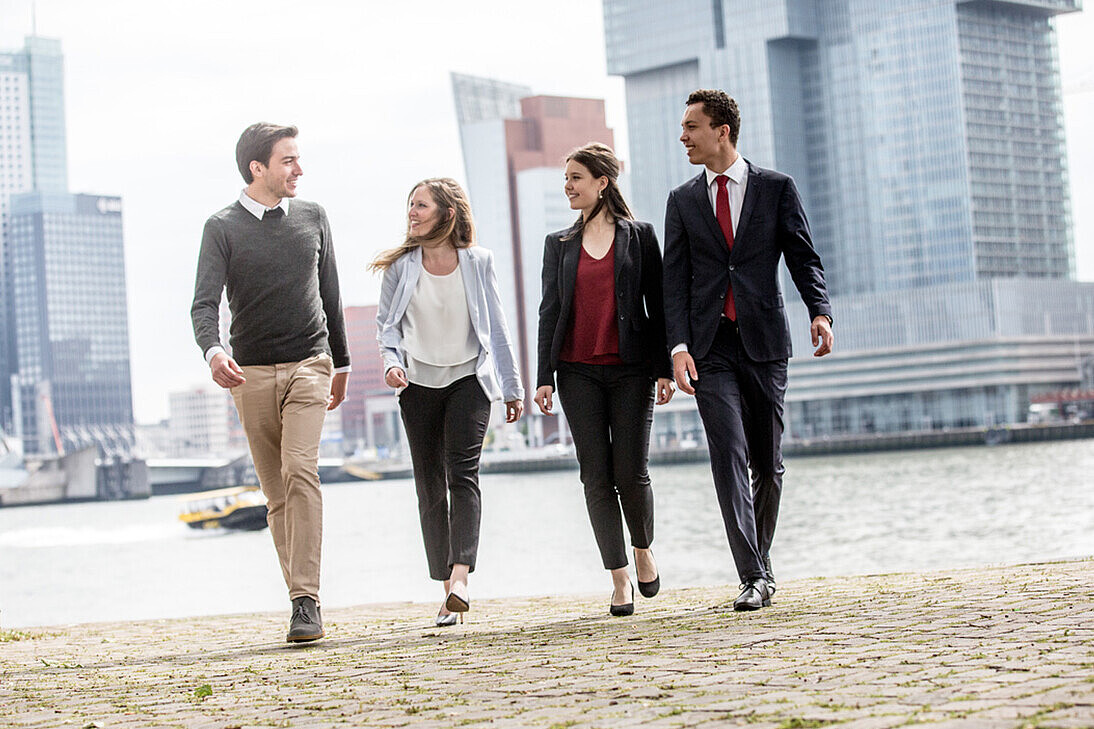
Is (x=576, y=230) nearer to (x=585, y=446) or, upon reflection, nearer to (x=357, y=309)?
(x=585, y=446)

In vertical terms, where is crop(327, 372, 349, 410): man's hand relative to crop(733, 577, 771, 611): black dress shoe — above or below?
above

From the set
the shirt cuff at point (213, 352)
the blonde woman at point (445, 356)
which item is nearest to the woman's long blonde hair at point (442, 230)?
the blonde woman at point (445, 356)

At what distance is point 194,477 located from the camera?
148 meters

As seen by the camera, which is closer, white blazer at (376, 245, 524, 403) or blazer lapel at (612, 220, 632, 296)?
blazer lapel at (612, 220, 632, 296)

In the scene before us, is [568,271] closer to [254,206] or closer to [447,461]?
[447,461]

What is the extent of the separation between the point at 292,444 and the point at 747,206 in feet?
7.78

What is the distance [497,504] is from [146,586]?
37444 mm

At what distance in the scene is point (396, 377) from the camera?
7.17 metres

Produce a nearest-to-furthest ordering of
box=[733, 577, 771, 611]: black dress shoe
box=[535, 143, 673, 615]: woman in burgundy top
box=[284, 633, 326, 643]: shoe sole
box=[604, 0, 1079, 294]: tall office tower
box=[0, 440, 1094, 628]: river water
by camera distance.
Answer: box=[733, 577, 771, 611]: black dress shoe → box=[284, 633, 326, 643]: shoe sole → box=[535, 143, 673, 615]: woman in burgundy top → box=[0, 440, 1094, 628]: river water → box=[604, 0, 1079, 294]: tall office tower

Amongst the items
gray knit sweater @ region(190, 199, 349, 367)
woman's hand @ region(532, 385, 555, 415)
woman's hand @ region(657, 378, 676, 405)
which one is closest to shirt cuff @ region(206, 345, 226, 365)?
gray knit sweater @ region(190, 199, 349, 367)

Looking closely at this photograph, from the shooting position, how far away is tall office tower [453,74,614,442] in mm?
178500

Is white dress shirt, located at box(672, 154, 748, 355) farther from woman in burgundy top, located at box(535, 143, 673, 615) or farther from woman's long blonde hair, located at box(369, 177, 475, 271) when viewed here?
woman's long blonde hair, located at box(369, 177, 475, 271)

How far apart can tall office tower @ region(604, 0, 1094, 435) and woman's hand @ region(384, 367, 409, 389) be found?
12203 cm

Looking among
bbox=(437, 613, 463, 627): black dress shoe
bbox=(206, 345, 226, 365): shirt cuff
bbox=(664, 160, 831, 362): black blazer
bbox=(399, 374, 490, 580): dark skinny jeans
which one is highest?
bbox=(664, 160, 831, 362): black blazer
